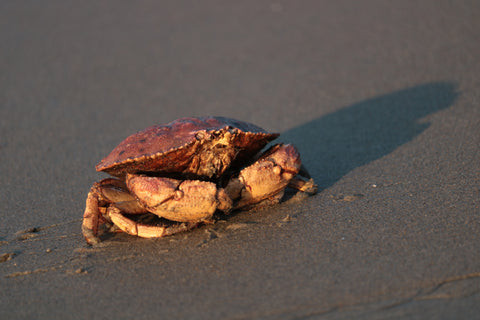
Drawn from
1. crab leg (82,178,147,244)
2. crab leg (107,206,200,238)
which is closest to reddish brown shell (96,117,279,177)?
crab leg (82,178,147,244)

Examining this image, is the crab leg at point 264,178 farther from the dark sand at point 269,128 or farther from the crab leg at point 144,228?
the crab leg at point 144,228

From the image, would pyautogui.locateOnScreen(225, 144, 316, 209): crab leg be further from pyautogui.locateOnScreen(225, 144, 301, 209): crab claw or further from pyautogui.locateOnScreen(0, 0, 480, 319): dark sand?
pyautogui.locateOnScreen(0, 0, 480, 319): dark sand

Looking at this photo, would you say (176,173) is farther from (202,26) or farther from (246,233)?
(202,26)

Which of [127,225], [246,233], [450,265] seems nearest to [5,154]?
[127,225]

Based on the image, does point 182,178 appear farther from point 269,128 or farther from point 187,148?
point 269,128

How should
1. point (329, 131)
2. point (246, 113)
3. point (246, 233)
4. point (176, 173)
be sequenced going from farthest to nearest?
point (246, 113)
point (329, 131)
point (176, 173)
point (246, 233)

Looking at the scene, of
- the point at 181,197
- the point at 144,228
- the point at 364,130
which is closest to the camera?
the point at 181,197

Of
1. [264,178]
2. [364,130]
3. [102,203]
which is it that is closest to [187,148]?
[264,178]
